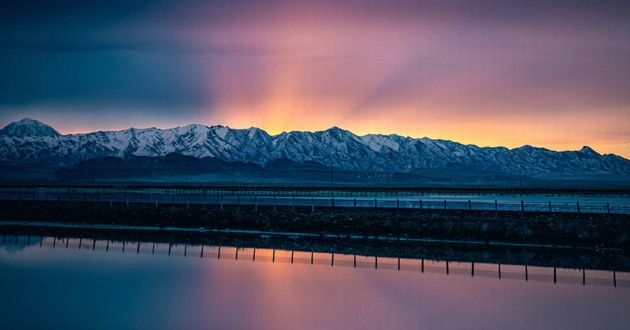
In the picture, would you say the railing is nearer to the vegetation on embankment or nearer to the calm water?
the vegetation on embankment

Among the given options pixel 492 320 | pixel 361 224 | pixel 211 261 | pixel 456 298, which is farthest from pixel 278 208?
pixel 492 320

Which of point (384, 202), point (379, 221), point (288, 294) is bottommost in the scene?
point (288, 294)

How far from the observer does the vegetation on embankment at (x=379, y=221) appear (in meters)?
41.2

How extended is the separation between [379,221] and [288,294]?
21.6m

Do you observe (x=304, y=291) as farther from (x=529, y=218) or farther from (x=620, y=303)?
(x=529, y=218)

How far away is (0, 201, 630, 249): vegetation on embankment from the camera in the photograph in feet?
135

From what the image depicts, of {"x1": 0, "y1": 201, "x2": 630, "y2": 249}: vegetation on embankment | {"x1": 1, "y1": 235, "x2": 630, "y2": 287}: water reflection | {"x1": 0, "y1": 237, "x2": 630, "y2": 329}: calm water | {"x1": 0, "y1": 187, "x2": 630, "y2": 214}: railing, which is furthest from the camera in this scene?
{"x1": 0, "y1": 187, "x2": 630, "y2": 214}: railing

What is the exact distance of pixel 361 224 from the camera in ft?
154

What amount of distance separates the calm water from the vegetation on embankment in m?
9.46

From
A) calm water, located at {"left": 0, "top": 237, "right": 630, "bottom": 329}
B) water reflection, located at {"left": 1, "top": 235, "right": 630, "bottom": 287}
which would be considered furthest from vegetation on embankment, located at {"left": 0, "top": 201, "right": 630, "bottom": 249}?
calm water, located at {"left": 0, "top": 237, "right": 630, "bottom": 329}

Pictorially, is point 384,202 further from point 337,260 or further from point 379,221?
point 337,260

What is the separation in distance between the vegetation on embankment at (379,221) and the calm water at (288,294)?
9.46m

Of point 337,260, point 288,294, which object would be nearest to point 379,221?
point 337,260

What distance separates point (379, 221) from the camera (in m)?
47.1
